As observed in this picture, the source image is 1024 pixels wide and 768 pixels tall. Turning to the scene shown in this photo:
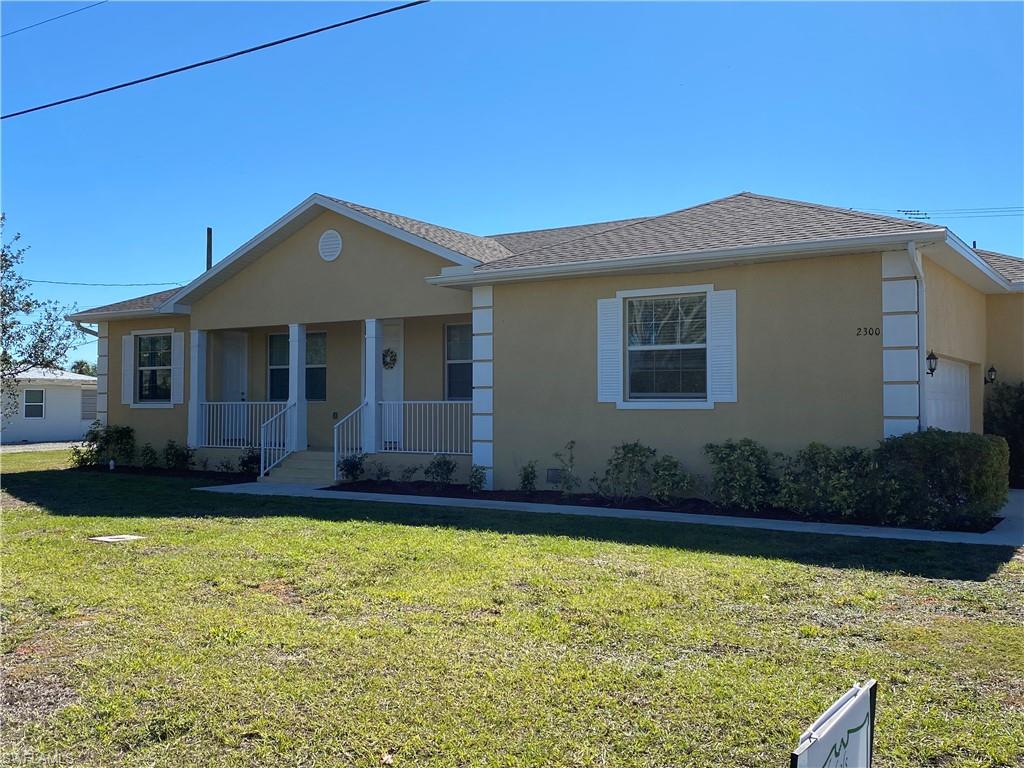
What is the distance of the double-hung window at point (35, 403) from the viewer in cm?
3158

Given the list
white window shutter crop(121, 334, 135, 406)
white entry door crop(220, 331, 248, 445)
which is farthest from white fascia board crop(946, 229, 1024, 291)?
white window shutter crop(121, 334, 135, 406)

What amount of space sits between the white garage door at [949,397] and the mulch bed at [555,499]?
1938 mm

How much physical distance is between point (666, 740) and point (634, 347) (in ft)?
28.5

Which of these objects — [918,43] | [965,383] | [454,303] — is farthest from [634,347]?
[965,383]

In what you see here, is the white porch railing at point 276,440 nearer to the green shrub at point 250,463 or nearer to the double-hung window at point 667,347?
the green shrub at point 250,463

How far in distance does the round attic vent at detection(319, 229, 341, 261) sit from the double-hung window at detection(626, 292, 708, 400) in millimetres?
5986

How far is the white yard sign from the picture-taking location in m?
2.03

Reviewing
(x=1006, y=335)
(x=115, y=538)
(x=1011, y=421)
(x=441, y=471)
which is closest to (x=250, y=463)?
(x=441, y=471)

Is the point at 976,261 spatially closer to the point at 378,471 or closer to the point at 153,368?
the point at 378,471

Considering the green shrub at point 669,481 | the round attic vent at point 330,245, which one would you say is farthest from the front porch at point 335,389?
the green shrub at point 669,481

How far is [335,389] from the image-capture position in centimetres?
1706

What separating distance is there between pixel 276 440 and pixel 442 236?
5.16 meters

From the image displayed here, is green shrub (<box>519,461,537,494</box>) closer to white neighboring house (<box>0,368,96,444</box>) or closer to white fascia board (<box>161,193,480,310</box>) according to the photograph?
white fascia board (<box>161,193,480,310</box>)

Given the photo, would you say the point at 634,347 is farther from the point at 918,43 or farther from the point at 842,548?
the point at 918,43
